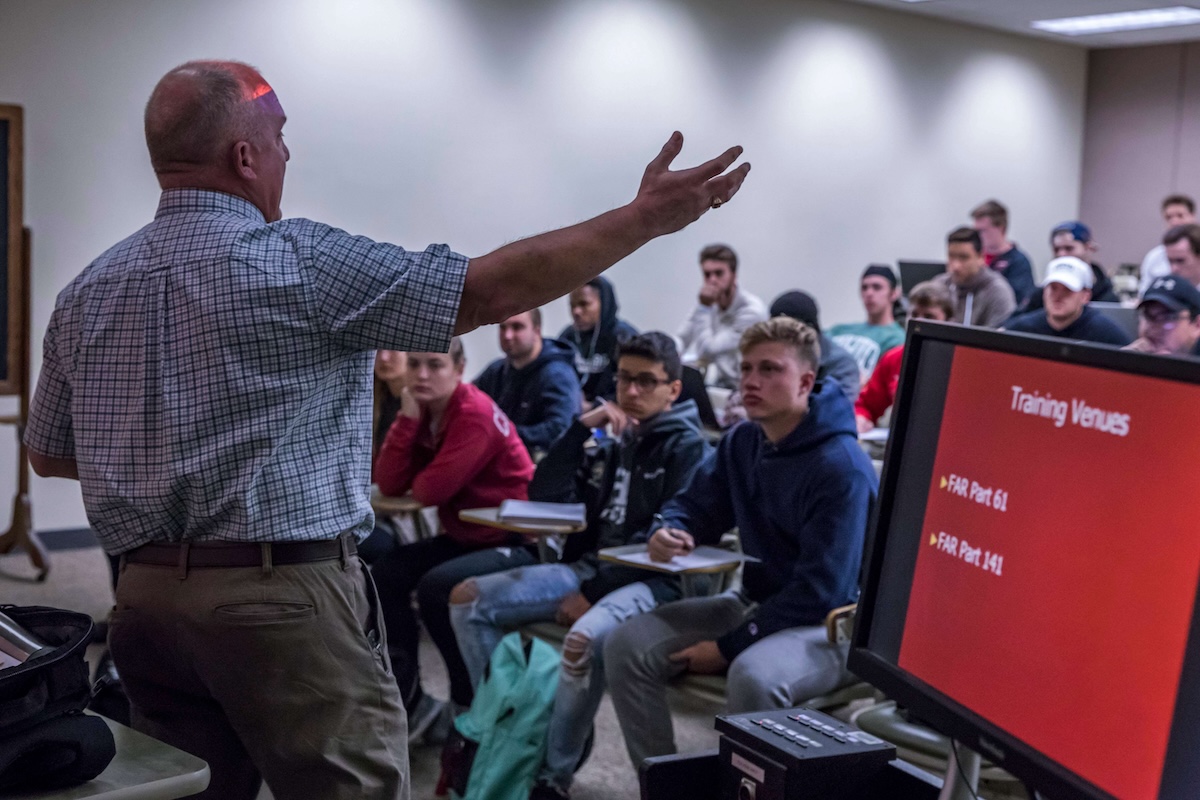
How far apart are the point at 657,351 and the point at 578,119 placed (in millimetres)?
4557

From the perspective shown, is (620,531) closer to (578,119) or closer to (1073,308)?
(1073,308)

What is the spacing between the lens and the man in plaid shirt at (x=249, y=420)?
1.47 meters

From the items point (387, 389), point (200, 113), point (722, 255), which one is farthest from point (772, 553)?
point (722, 255)

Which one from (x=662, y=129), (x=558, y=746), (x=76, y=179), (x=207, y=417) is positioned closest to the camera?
(x=207, y=417)

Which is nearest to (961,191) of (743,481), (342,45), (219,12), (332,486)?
(342,45)

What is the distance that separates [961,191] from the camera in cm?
999

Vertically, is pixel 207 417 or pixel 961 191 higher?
pixel 961 191

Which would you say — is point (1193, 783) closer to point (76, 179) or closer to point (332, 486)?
point (332, 486)

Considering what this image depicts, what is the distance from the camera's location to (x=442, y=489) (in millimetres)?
3510

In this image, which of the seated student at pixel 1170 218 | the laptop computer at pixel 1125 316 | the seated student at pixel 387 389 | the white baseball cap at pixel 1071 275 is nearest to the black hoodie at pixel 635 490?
the seated student at pixel 387 389

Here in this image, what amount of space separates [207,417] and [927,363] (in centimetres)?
89

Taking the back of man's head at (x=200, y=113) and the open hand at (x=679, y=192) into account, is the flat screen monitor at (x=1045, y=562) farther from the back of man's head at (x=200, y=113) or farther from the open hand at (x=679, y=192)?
the back of man's head at (x=200, y=113)

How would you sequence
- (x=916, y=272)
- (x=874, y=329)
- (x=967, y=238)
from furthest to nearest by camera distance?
(x=916, y=272) → (x=967, y=238) → (x=874, y=329)

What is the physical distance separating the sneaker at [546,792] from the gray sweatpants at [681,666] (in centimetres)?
21
